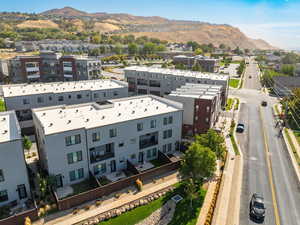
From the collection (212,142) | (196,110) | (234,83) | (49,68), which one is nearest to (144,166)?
(212,142)

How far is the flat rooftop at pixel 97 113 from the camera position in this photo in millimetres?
33456

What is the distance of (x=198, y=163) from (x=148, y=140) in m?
13.1

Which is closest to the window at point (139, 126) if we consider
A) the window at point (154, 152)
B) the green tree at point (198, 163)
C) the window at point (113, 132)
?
the window at point (113, 132)

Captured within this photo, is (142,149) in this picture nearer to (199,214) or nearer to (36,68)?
(199,214)

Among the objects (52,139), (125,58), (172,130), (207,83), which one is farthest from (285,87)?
(125,58)

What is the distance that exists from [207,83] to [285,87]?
46.5 metres

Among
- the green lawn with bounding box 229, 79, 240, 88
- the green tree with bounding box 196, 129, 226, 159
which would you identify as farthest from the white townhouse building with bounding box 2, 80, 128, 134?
the green lawn with bounding box 229, 79, 240, 88

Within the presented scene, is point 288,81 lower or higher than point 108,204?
higher

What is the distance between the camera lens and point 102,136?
3406cm

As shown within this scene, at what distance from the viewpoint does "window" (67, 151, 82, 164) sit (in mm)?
31858

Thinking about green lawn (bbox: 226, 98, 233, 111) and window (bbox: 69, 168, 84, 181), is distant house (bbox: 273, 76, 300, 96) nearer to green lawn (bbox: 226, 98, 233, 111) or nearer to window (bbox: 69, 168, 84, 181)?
green lawn (bbox: 226, 98, 233, 111)

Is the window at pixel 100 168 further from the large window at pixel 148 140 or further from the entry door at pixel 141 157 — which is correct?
the large window at pixel 148 140

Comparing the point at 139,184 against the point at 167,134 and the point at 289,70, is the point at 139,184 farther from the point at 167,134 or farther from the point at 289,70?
the point at 289,70

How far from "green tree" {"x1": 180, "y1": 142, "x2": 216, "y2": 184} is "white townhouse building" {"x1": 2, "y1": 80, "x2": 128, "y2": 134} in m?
35.9
